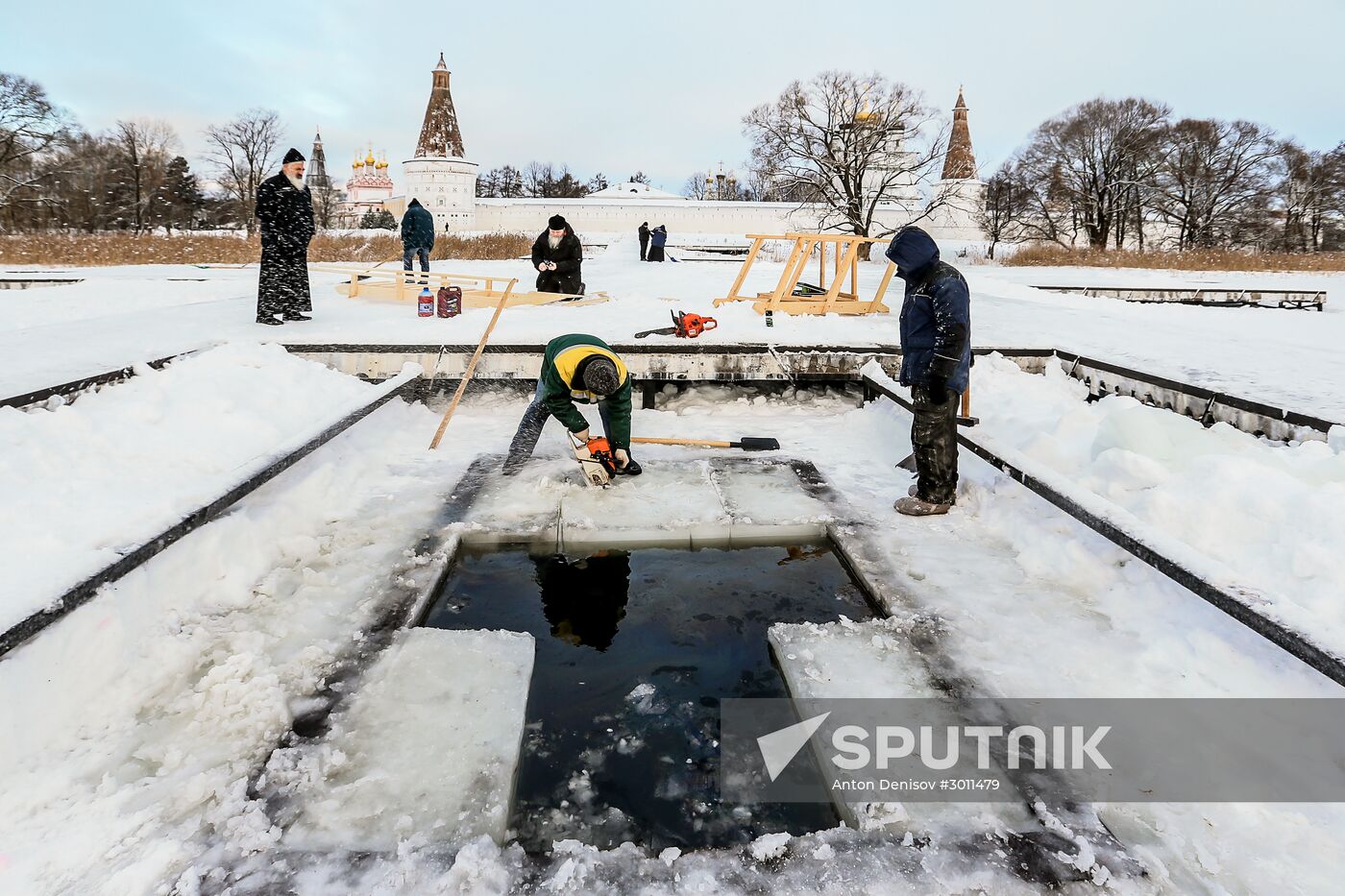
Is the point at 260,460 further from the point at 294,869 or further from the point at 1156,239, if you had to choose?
the point at 1156,239

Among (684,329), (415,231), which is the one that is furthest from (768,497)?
(415,231)

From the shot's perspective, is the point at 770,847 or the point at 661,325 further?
the point at 661,325

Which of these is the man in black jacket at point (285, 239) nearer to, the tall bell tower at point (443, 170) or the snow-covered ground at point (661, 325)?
the snow-covered ground at point (661, 325)

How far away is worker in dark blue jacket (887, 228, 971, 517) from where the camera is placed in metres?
3.83

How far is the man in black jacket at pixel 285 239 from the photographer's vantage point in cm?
725

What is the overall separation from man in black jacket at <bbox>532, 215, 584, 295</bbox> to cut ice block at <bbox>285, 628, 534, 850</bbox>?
26.0 feet

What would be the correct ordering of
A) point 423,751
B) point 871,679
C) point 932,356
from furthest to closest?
1. point 932,356
2. point 871,679
3. point 423,751

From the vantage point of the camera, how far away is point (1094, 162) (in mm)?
43406

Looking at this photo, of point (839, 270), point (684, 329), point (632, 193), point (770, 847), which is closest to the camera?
point (770, 847)

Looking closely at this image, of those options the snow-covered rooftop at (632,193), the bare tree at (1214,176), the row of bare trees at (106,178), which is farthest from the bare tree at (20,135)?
the bare tree at (1214,176)

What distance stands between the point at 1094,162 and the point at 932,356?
49.0 metres

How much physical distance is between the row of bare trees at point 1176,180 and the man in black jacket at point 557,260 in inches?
1636

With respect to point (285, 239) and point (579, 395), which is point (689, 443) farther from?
point (285, 239)

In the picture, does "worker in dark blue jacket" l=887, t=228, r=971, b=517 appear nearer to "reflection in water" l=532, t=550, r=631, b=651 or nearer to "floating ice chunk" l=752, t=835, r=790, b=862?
"reflection in water" l=532, t=550, r=631, b=651
